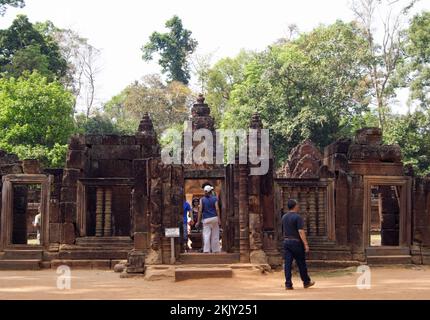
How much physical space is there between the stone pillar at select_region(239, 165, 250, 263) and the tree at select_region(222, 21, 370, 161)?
1881cm

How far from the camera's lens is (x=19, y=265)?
15.8 meters

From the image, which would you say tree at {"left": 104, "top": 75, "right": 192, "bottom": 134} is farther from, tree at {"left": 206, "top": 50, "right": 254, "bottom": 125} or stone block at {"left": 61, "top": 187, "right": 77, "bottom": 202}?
stone block at {"left": 61, "top": 187, "right": 77, "bottom": 202}

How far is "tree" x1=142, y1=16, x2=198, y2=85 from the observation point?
5650 centimetres

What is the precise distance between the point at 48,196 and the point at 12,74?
22004 millimetres

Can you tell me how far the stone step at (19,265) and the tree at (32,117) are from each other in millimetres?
13041

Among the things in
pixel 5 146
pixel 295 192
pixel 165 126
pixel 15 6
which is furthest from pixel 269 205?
pixel 165 126

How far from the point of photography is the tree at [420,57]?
3397 centimetres

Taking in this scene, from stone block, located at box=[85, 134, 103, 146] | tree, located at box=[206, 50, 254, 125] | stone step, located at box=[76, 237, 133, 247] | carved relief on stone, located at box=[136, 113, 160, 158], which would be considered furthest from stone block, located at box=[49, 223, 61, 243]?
tree, located at box=[206, 50, 254, 125]

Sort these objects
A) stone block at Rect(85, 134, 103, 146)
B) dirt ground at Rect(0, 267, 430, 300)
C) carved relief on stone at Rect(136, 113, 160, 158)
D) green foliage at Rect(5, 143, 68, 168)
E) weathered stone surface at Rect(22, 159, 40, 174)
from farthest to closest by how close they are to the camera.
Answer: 1. green foliage at Rect(5, 143, 68, 168)
2. stone block at Rect(85, 134, 103, 146)
3. carved relief on stone at Rect(136, 113, 160, 158)
4. weathered stone surface at Rect(22, 159, 40, 174)
5. dirt ground at Rect(0, 267, 430, 300)

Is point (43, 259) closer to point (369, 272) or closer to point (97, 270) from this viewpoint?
point (97, 270)

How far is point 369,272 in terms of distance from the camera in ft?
46.2

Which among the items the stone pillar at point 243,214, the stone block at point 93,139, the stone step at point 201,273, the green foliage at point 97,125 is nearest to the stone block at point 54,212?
the stone block at point 93,139

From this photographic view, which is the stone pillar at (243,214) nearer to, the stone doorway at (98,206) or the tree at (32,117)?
the stone doorway at (98,206)

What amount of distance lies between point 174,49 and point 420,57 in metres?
26.6
